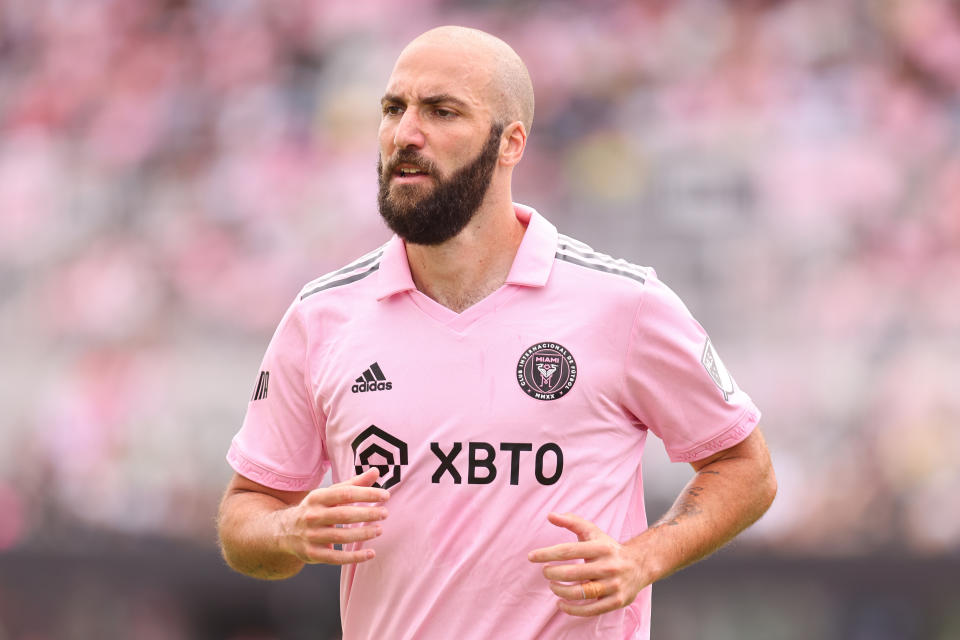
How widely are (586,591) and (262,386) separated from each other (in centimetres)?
113

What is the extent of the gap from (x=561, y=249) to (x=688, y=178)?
704 centimetres

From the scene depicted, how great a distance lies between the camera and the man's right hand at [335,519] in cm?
315

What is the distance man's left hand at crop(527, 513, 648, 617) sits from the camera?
3.15 meters

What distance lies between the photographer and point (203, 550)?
927 centimetres

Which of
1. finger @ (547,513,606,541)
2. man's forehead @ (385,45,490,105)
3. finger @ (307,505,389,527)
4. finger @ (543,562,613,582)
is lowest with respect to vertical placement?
finger @ (543,562,613,582)

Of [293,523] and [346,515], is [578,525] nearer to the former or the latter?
[346,515]

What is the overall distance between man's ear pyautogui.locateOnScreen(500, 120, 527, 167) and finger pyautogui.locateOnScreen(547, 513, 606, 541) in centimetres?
104

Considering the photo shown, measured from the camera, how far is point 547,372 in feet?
11.5

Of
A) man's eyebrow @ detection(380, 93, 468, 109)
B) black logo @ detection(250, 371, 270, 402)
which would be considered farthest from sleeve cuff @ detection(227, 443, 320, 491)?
man's eyebrow @ detection(380, 93, 468, 109)

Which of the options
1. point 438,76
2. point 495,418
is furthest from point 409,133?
point 495,418

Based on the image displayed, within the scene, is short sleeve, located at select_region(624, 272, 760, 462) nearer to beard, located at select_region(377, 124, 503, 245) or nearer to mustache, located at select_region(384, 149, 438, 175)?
beard, located at select_region(377, 124, 503, 245)

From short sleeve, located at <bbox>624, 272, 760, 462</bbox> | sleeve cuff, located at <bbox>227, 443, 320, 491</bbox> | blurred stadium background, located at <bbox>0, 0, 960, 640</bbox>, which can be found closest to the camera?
short sleeve, located at <bbox>624, 272, 760, 462</bbox>

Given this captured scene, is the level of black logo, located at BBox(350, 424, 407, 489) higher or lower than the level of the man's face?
lower

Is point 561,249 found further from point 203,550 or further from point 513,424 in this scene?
point 203,550
